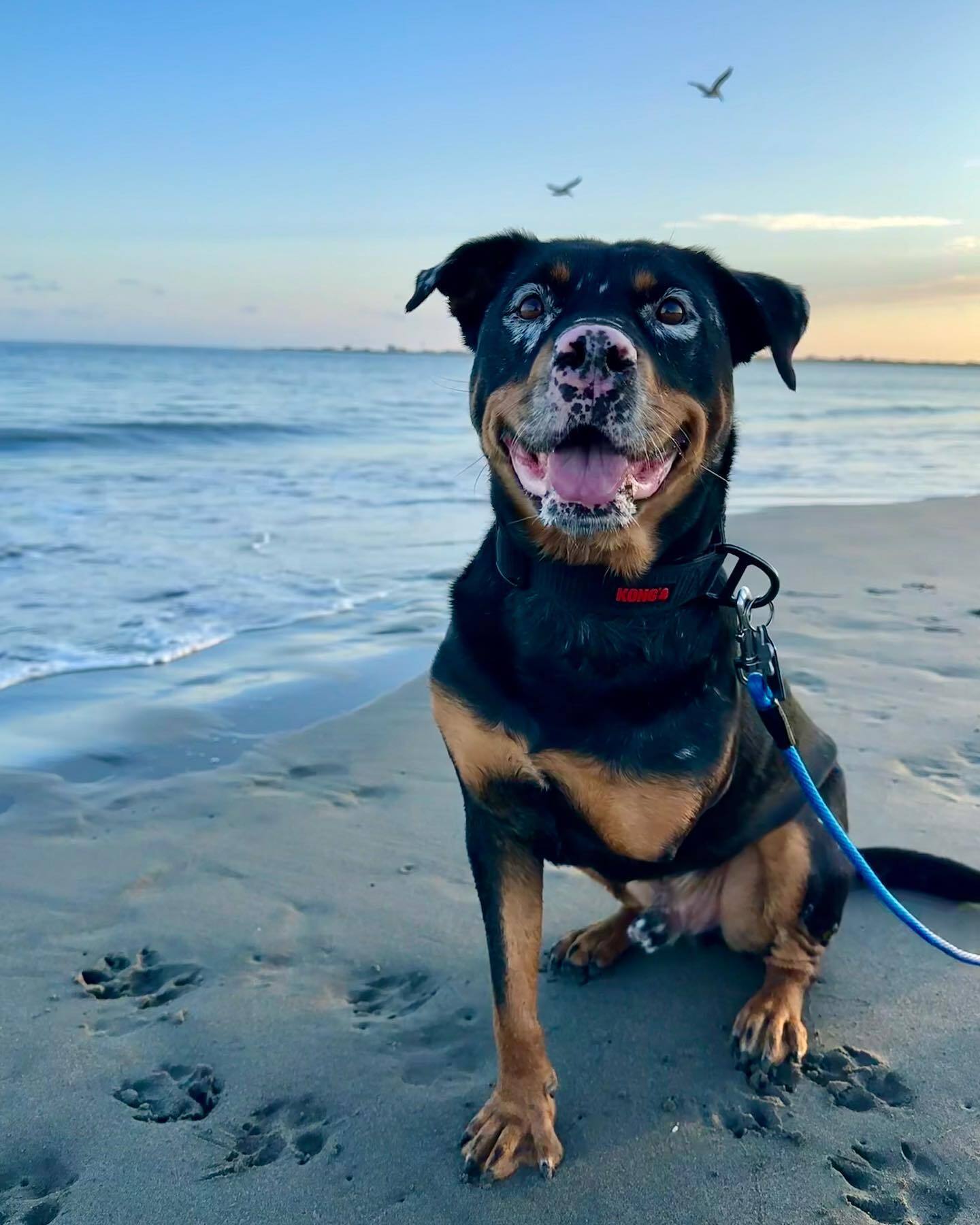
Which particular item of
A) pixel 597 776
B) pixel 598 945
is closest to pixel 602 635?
pixel 597 776

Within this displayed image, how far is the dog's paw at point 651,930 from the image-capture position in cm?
307

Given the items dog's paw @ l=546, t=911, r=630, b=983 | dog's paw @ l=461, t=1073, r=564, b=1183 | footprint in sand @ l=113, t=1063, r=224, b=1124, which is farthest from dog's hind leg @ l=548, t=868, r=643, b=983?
footprint in sand @ l=113, t=1063, r=224, b=1124

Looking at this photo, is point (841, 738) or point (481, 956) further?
point (841, 738)

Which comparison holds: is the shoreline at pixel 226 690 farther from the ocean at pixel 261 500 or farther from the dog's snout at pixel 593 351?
the dog's snout at pixel 593 351

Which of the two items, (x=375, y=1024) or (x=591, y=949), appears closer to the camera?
(x=375, y=1024)

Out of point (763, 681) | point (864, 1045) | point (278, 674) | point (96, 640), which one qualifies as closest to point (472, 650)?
→ point (763, 681)

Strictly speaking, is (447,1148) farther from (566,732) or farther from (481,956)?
(566,732)

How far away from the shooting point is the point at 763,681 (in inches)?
100.0

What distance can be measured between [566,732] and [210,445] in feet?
→ 58.3

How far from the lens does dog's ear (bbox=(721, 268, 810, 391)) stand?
2768 millimetres

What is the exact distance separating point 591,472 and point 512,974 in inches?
49.5

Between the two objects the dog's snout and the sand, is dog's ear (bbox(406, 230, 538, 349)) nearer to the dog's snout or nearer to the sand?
the dog's snout

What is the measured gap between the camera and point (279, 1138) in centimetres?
237

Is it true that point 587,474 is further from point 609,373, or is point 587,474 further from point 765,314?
point 765,314
